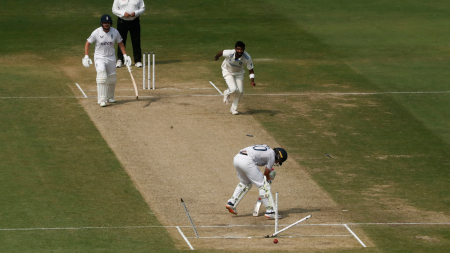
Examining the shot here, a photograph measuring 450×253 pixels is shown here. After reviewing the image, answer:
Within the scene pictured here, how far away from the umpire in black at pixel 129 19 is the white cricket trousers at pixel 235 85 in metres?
5.29

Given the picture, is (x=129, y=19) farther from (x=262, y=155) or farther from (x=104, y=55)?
(x=262, y=155)

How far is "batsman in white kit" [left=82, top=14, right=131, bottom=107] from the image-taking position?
19500 millimetres

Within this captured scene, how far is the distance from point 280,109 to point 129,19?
6.16 meters

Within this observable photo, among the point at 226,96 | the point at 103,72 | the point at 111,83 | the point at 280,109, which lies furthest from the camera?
the point at 280,109

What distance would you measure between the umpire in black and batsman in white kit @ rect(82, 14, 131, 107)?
368cm

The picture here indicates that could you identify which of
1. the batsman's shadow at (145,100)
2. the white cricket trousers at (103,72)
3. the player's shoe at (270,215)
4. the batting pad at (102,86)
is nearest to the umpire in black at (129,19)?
the batsman's shadow at (145,100)

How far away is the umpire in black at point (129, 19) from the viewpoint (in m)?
23.6

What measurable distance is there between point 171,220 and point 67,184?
279 cm

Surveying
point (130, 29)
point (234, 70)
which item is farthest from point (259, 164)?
point (130, 29)

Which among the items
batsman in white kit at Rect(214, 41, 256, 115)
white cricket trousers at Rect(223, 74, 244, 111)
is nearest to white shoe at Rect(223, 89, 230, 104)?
batsman in white kit at Rect(214, 41, 256, 115)

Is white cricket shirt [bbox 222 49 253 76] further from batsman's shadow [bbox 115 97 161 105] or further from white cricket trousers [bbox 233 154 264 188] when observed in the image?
white cricket trousers [bbox 233 154 264 188]

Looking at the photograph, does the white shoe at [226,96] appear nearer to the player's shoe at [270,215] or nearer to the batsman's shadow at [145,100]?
the batsman's shadow at [145,100]

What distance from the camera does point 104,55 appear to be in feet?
65.0

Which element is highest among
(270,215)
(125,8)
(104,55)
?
(125,8)
